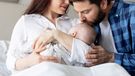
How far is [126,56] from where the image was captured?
135 cm

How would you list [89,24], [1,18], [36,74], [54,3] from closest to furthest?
[36,74], [89,24], [54,3], [1,18]

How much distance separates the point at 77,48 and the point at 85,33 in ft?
0.28

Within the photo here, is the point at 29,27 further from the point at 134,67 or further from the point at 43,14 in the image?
the point at 134,67

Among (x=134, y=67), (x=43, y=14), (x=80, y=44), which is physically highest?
(x=43, y=14)

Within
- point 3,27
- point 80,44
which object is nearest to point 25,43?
point 80,44

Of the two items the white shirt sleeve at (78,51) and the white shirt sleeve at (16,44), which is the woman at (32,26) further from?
the white shirt sleeve at (78,51)

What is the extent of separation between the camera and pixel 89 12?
141 cm

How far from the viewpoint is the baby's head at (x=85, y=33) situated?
4.31 feet

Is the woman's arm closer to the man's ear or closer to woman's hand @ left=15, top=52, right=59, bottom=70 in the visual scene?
woman's hand @ left=15, top=52, right=59, bottom=70

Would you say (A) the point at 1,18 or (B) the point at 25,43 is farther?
(A) the point at 1,18

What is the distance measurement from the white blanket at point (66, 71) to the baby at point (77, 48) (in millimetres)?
209

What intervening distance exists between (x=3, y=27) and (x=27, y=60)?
930mm

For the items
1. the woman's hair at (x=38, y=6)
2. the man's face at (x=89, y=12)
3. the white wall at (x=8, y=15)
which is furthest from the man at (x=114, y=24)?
the white wall at (x=8, y=15)

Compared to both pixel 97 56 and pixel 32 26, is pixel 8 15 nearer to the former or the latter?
pixel 32 26
